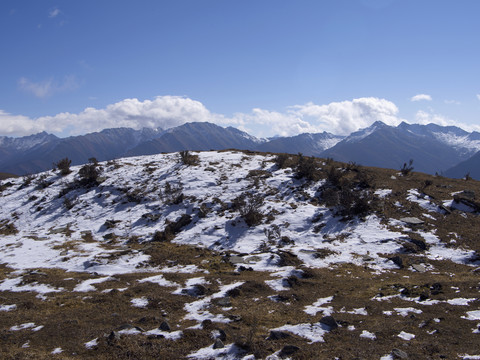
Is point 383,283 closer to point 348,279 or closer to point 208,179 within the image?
point 348,279

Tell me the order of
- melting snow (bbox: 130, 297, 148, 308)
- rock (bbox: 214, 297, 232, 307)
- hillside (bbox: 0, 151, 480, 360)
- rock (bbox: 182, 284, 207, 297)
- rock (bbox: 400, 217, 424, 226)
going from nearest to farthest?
hillside (bbox: 0, 151, 480, 360) → rock (bbox: 214, 297, 232, 307) → melting snow (bbox: 130, 297, 148, 308) → rock (bbox: 182, 284, 207, 297) → rock (bbox: 400, 217, 424, 226)

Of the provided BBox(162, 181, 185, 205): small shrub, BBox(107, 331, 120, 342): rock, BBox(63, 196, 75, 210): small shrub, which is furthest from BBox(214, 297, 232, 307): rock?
BBox(63, 196, 75, 210): small shrub

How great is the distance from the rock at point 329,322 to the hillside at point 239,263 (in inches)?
1.7

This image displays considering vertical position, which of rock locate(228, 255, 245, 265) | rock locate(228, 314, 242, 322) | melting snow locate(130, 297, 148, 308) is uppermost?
rock locate(228, 314, 242, 322)

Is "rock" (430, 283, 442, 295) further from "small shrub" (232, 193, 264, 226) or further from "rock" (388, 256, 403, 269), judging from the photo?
"small shrub" (232, 193, 264, 226)

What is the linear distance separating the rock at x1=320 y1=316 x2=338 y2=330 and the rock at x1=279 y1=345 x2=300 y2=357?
1.92 meters

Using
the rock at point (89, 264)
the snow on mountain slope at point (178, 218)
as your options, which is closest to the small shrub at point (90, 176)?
the snow on mountain slope at point (178, 218)

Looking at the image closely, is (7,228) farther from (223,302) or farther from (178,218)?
(223,302)

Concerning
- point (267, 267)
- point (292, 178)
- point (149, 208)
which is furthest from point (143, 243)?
point (292, 178)

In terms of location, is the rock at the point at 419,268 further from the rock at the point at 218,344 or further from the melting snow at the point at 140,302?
the melting snow at the point at 140,302

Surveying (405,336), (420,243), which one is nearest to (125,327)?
(405,336)

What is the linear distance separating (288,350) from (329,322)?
2.21 m

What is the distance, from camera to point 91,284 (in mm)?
14117

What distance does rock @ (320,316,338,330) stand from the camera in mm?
8847
